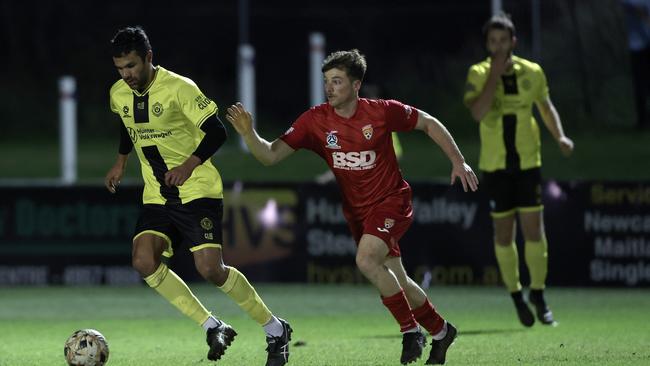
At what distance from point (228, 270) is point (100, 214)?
6.95 meters

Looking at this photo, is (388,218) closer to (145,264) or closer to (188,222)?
(188,222)

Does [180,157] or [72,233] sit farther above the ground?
[180,157]

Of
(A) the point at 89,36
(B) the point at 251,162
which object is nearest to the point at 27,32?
(A) the point at 89,36

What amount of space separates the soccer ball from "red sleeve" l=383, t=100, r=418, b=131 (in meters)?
2.09

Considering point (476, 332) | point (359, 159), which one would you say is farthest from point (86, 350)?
point (476, 332)

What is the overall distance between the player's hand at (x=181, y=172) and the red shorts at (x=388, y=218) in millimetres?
1020

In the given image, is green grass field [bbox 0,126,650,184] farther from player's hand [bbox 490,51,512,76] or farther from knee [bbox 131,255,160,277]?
knee [bbox 131,255,160,277]

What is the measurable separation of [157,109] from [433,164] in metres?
12.8

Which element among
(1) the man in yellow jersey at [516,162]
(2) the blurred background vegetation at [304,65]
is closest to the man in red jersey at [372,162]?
(1) the man in yellow jersey at [516,162]

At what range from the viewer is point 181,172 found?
8.85m

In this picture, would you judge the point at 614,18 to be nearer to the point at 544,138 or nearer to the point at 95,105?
the point at 544,138

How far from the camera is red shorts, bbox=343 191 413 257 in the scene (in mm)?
9008

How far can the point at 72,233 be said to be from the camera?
52.4ft

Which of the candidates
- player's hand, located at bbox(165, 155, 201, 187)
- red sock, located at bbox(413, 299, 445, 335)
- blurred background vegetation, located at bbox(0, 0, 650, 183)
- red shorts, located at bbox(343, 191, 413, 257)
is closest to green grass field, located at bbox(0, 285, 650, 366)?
red sock, located at bbox(413, 299, 445, 335)
